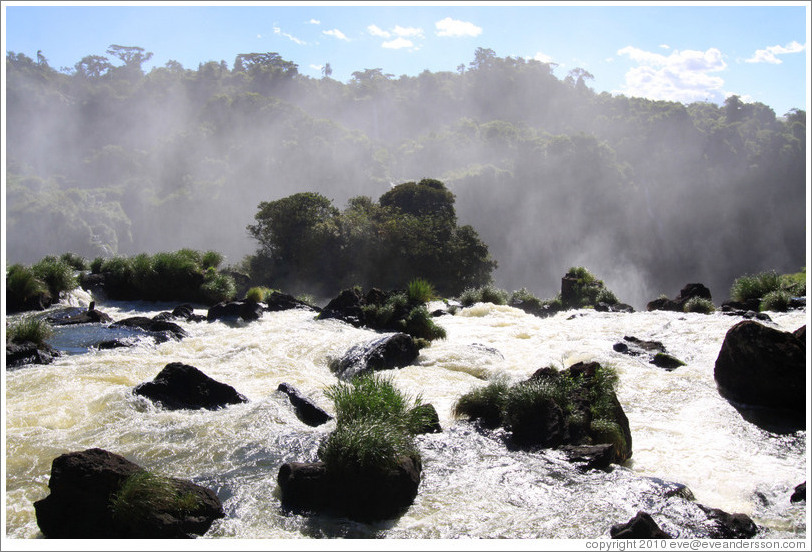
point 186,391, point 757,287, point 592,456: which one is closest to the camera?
point 592,456

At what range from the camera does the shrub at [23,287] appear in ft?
70.4

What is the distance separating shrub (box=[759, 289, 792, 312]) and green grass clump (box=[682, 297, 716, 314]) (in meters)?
2.12

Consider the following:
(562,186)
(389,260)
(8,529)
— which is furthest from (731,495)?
(562,186)

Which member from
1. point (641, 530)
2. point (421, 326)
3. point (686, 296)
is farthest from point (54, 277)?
point (686, 296)

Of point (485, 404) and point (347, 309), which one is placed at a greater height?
point (485, 404)

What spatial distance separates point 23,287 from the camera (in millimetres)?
21672

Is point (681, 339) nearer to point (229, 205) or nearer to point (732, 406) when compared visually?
point (732, 406)

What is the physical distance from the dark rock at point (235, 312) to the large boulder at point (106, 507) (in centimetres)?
1480

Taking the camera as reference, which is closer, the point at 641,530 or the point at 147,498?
the point at 641,530

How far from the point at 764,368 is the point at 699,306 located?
12227mm

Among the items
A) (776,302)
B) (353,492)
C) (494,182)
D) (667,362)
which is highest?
(494,182)

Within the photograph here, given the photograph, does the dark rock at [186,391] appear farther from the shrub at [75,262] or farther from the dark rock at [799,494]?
the shrub at [75,262]

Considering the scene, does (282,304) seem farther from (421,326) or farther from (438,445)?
(438,445)

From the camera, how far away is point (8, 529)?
6887 millimetres
